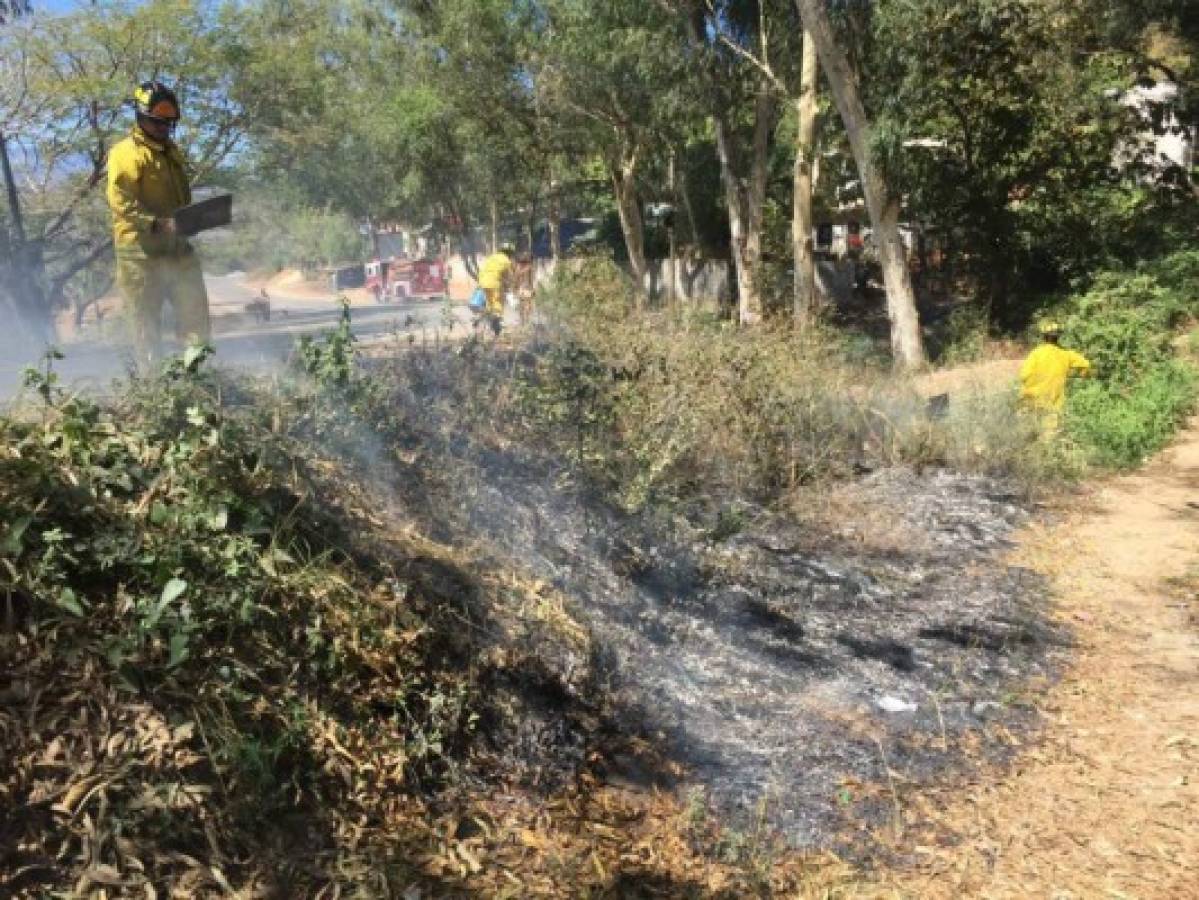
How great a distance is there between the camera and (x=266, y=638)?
2.86m

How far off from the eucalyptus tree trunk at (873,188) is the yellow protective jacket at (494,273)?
13.8ft

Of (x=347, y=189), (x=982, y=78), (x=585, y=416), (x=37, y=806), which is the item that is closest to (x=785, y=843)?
(x=37, y=806)

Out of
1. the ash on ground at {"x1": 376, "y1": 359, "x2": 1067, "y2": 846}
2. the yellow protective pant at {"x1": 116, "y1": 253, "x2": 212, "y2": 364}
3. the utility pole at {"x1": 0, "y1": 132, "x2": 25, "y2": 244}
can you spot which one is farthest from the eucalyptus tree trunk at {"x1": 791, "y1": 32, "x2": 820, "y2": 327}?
the utility pole at {"x1": 0, "y1": 132, "x2": 25, "y2": 244}

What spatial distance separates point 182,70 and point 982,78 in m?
14.9

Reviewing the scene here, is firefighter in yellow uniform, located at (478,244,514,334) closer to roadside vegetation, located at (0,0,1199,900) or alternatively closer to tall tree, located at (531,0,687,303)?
roadside vegetation, located at (0,0,1199,900)

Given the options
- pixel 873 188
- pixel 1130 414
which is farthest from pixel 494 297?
pixel 1130 414

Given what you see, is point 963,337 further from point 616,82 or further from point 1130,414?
point 616,82

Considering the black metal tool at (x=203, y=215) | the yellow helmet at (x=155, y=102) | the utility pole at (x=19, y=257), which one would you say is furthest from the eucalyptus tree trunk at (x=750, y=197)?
the utility pole at (x=19, y=257)

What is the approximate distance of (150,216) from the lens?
5059 millimetres

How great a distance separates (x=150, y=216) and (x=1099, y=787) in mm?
4944

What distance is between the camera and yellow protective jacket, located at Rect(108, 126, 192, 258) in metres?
4.96

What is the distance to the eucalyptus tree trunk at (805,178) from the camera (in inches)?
490

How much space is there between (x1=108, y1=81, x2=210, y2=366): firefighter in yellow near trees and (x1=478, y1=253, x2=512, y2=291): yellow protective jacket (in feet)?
20.9

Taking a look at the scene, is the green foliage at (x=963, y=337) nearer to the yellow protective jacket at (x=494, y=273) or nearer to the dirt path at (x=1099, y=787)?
the yellow protective jacket at (x=494, y=273)
